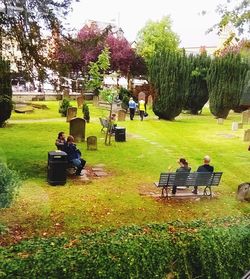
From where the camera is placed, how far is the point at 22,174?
13.1m

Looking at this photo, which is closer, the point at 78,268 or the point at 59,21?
the point at 78,268

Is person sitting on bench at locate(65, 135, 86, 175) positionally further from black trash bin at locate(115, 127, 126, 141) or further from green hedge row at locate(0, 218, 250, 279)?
black trash bin at locate(115, 127, 126, 141)

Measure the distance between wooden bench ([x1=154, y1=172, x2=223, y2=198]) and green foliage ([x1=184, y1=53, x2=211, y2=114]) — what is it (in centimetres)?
2174

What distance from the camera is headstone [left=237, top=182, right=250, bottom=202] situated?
1186 centimetres

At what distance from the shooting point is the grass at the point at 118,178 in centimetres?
996

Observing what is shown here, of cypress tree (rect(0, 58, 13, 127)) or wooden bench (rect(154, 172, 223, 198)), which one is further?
cypress tree (rect(0, 58, 13, 127))

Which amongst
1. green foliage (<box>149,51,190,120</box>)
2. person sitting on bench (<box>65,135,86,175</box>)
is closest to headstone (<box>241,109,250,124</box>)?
green foliage (<box>149,51,190,120</box>)

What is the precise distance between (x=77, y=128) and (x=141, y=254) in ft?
41.6

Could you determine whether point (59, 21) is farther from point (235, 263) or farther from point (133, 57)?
point (133, 57)

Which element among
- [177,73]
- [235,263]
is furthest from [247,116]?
[235,263]

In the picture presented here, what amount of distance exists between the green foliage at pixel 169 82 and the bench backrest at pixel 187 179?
17.0 metres

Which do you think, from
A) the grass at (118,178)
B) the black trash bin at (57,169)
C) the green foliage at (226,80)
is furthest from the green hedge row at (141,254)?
the green foliage at (226,80)

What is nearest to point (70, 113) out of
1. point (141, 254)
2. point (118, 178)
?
point (118, 178)

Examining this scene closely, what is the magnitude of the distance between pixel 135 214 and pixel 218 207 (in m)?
2.57
